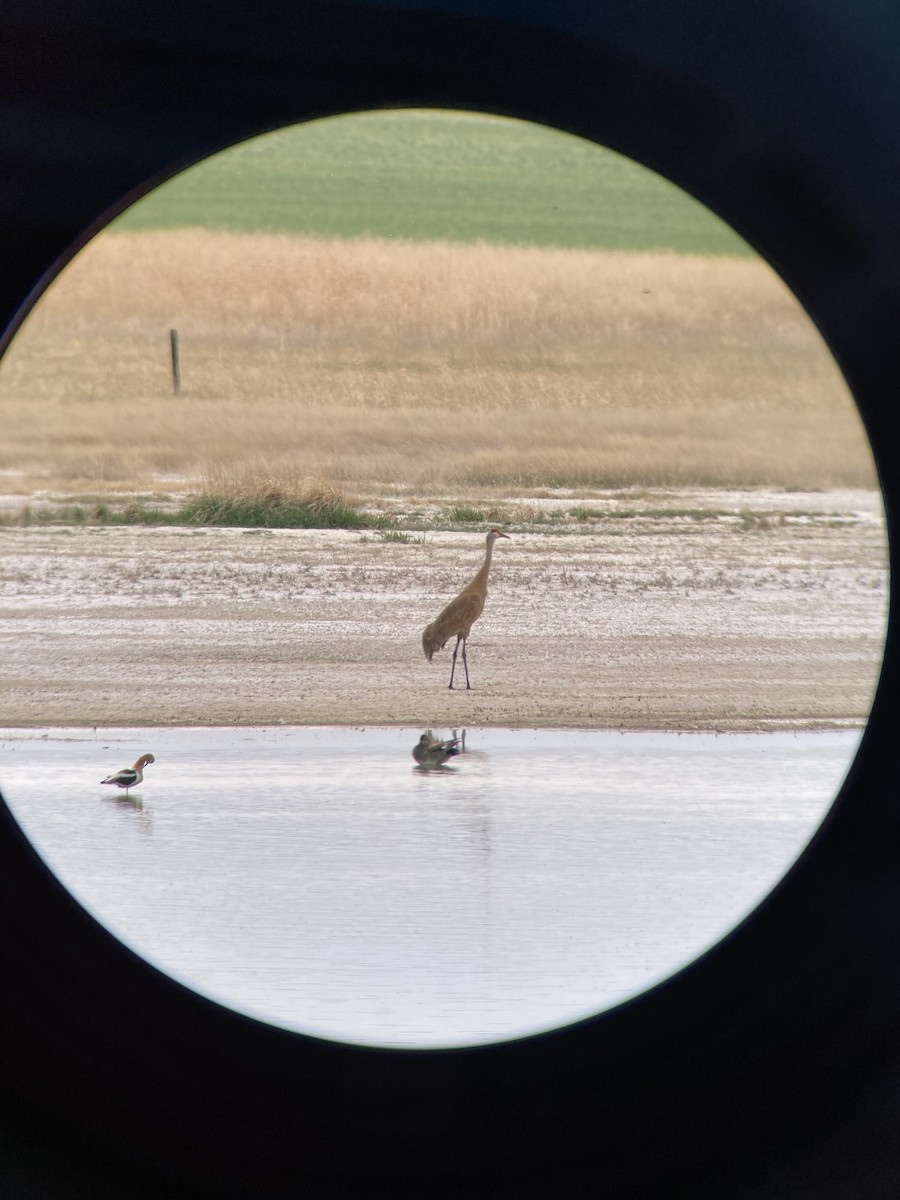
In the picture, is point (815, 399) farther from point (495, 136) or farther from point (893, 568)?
point (893, 568)

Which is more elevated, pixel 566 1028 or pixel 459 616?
pixel 459 616

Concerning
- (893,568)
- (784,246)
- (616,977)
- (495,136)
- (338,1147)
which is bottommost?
(616,977)

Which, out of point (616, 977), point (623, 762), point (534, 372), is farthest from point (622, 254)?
point (616, 977)

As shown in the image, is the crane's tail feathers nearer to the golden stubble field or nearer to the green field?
the golden stubble field

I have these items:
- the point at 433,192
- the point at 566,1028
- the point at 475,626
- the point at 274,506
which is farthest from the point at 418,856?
the point at 433,192

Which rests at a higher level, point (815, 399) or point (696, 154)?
point (815, 399)

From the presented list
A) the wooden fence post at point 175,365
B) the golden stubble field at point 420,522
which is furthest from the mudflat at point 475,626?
the wooden fence post at point 175,365

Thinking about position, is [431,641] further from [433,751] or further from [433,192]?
[433,192]
